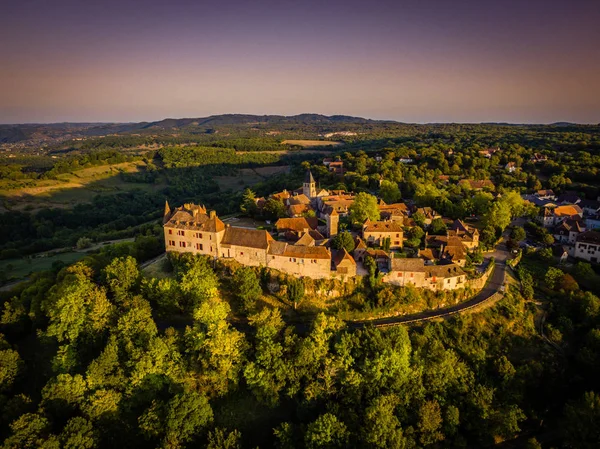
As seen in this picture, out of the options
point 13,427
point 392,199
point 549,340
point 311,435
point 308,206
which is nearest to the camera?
point 13,427

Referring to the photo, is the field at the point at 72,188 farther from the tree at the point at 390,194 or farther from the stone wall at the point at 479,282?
the stone wall at the point at 479,282

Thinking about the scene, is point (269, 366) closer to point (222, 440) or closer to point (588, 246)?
point (222, 440)

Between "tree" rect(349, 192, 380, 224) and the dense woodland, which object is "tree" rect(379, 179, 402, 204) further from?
the dense woodland

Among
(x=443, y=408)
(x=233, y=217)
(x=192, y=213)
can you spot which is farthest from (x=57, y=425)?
(x=233, y=217)

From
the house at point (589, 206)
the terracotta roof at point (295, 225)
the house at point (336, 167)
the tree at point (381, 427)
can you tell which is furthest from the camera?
the house at point (336, 167)

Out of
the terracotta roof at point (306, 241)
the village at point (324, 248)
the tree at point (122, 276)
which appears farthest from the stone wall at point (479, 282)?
the tree at point (122, 276)

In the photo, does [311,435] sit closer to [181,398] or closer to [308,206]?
Answer: [181,398]

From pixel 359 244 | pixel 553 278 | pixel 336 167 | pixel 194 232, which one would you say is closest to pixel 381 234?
pixel 359 244
